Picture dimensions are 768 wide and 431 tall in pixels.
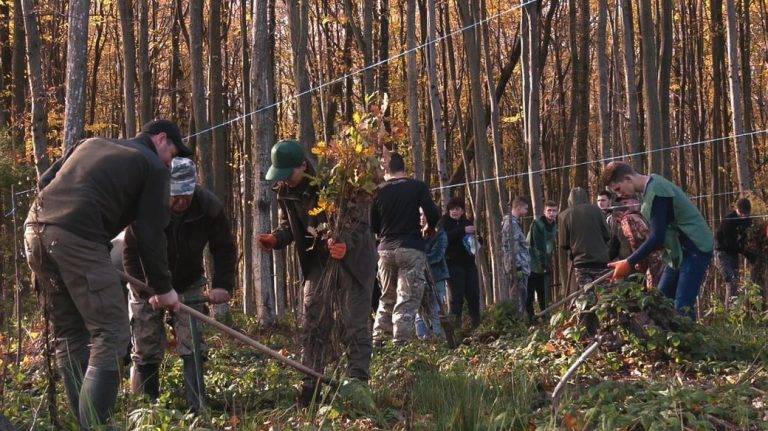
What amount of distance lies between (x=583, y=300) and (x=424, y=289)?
227cm

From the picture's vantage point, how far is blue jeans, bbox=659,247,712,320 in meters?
8.17

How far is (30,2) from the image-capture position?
526 inches

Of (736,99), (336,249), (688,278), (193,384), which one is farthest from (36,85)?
(736,99)

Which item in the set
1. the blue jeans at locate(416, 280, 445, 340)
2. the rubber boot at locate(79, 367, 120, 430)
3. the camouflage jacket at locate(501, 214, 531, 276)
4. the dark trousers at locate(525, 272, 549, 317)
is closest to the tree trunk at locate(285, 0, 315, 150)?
the camouflage jacket at locate(501, 214, 531, 276)

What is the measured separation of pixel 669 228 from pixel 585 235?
2.76m

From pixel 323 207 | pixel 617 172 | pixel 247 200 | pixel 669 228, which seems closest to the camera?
pixel 323 207

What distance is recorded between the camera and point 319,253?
22.6 ft

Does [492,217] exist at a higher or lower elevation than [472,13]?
lower

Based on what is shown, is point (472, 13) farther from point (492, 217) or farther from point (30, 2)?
point (30, 2)

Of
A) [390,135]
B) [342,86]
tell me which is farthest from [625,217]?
[342,86]

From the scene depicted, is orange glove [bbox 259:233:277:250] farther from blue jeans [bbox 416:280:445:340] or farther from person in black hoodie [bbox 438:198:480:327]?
person in black hoodie [bbox 438:198:480:327]

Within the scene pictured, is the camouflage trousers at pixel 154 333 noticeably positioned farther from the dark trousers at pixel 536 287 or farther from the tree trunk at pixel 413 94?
the tree trunk at pixel 413 94

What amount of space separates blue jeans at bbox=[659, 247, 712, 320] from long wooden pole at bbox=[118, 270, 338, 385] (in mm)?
3492

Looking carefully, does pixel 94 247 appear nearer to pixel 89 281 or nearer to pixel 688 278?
pixel 89 281
